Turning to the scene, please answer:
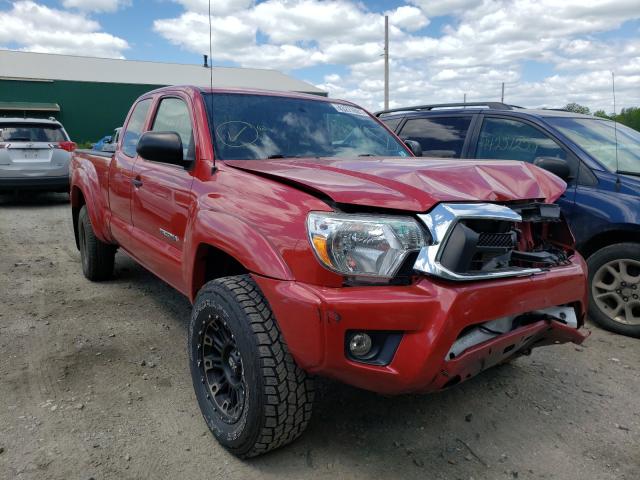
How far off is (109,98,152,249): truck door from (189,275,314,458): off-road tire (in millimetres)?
1874

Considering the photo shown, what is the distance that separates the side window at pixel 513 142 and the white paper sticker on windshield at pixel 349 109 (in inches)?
63.4

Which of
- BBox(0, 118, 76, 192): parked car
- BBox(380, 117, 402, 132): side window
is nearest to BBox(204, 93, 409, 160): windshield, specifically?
BBox(380, 117, 402, 132): side window

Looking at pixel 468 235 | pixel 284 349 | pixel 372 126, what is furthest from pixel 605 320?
pixel 284 349

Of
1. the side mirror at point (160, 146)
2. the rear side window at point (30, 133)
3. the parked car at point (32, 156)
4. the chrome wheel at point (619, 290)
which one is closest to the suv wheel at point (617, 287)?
the chrome wheel at point (619, 290)

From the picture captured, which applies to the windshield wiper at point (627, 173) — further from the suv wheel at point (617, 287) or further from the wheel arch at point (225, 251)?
the wheel arch at point (225, 251)

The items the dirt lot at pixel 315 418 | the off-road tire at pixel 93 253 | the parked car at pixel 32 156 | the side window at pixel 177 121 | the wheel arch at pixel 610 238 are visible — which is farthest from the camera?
the parked car at pixel 32 156

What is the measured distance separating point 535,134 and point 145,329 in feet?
12.0

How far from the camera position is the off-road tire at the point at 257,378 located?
2.31 m

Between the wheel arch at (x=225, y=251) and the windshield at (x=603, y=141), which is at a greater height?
the windshield at (x=603, y=141)

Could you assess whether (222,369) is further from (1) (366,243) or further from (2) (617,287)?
(2) (617,287)

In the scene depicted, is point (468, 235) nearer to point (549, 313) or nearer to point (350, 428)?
point (549, 313)

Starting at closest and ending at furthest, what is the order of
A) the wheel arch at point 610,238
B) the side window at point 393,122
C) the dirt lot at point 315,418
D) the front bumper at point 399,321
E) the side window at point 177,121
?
1. the front bumper at point 399,321
2. the dirt lot at point 315,418
3. the side window at point 177,121
4. the wheel arch at point 610,238
5. the side window at point 393,122

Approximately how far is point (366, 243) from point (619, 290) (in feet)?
9.49

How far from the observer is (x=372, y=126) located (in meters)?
4.04
